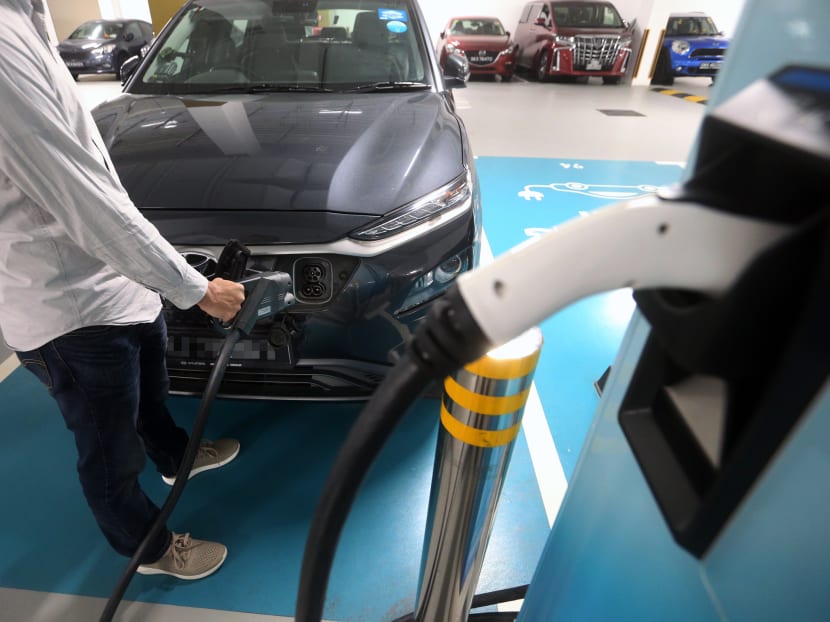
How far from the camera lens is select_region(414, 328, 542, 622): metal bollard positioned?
74cm

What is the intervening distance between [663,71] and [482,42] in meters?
3.74

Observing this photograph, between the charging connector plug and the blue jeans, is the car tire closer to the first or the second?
the charging connector plug

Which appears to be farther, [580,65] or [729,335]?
[580,65]

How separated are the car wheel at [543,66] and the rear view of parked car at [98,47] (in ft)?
24.1

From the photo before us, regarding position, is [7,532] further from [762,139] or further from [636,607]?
[762,139]

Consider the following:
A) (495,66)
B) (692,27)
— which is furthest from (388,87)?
(692,27)

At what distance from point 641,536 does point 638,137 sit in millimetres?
6524

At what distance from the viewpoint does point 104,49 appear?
371 inches

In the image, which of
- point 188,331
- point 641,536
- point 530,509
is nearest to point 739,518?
point 641,536

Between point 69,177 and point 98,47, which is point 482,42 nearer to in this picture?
point 98,47

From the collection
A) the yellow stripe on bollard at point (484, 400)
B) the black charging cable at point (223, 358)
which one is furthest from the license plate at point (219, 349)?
A: the yellow stripe on bollard at point (484, 400)

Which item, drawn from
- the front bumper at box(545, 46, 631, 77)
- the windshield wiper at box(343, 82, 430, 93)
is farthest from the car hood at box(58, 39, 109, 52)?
the windshield wiper at box(343, 82, 430, 93)

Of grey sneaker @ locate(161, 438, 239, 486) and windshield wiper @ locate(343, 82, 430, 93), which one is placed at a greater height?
windshield wiper @ locate(343, 82, 430, 93)

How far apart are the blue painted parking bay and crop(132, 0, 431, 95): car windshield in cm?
126
